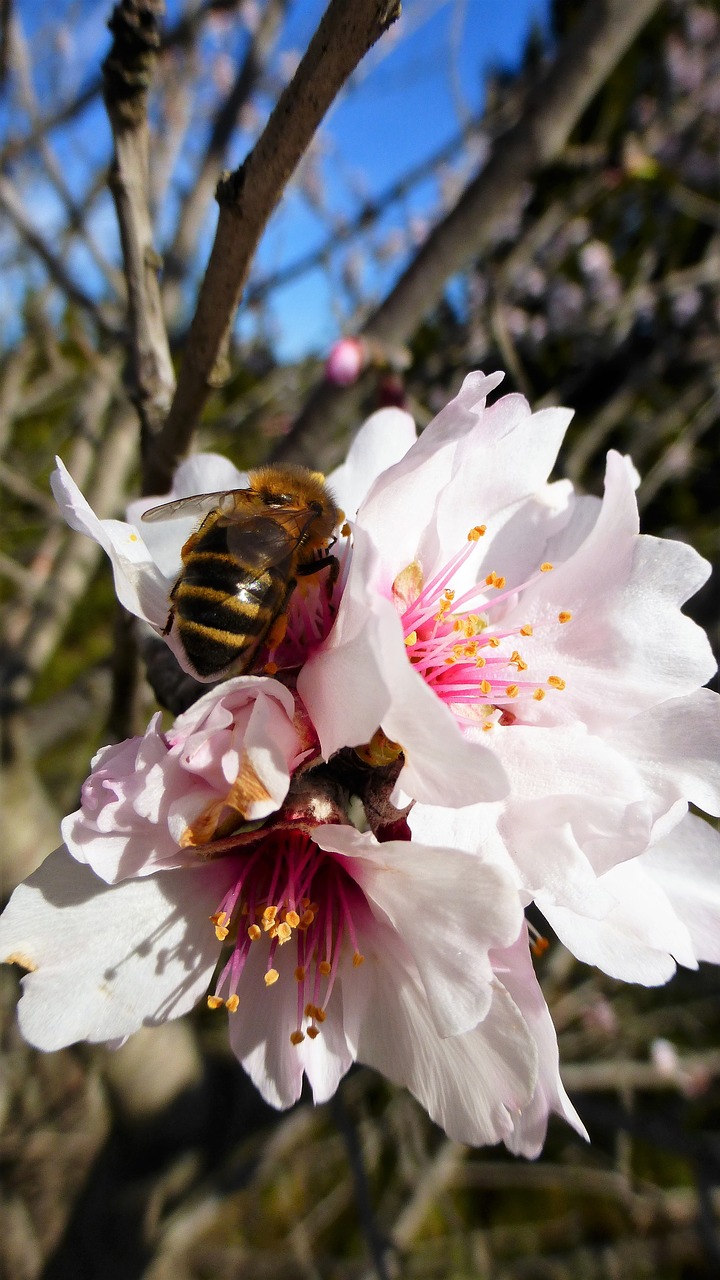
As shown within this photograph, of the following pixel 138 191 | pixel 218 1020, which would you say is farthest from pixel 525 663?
pixel 218 1020

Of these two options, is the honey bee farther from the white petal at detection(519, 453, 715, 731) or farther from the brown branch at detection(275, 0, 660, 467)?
the brown branch at detection(275, 0, 660, 467)

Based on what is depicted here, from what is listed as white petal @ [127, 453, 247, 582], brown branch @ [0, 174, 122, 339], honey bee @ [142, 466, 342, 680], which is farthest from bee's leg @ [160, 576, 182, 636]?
brown branch @ [0, 174, 122, 339]

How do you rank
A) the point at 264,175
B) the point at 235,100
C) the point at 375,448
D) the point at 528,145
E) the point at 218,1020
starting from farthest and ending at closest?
the point at 218,1020 < the point at 235,100 < the point at 528,145 < the point at 375,448 < the point at 264,175

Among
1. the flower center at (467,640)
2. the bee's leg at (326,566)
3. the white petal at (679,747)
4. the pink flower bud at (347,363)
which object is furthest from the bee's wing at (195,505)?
the pink flower bud at (347,363)

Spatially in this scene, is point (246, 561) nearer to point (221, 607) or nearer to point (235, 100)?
point (221, 607)

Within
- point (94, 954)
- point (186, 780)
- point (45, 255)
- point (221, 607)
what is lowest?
point (94, 954)

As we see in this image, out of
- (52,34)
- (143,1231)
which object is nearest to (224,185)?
(143,1231)

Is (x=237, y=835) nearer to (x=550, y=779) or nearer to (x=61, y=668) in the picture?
(x=550, y=779)
